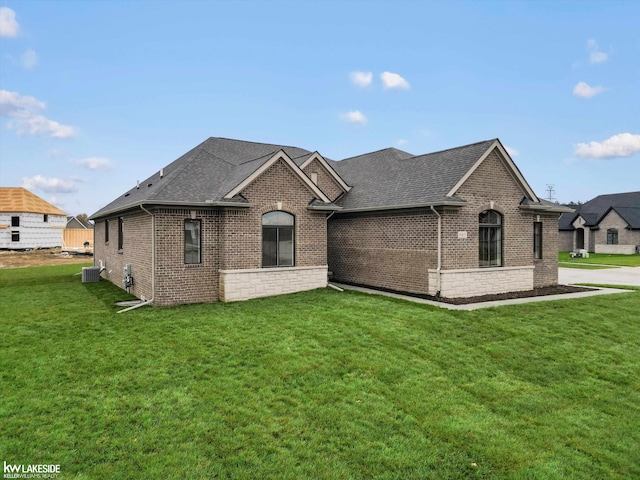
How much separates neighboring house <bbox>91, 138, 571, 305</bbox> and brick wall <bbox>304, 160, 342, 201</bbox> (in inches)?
70.6

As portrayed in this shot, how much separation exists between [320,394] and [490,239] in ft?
37.8

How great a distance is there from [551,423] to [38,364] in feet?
30.1

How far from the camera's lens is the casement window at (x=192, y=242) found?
14.1 meters

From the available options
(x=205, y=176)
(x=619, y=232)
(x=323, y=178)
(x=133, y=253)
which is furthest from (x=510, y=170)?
(x=619, y=232)

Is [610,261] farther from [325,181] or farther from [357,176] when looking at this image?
[325,181]

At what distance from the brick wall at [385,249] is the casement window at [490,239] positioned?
7.55 ft

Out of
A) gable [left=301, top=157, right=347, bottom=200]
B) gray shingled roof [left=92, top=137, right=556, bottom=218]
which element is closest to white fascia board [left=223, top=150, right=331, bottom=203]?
gray shingled roof [left=92, top=137, right=556, bottom=218]

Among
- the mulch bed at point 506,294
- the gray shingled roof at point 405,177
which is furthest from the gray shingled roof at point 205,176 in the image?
the mulch bed at point 506,294

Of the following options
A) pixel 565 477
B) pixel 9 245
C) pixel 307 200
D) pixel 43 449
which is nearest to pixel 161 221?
pixel 307 200

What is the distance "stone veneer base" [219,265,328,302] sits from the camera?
14.3 m

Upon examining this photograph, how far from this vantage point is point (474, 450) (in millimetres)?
5664

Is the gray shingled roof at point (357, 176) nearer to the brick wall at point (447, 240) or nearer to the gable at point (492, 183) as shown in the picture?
the gable at point (492, 183)

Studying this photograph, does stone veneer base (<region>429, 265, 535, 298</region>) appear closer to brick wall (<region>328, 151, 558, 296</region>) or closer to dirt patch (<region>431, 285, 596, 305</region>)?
brick wall (<region>328, 151, 558, 296</region>)

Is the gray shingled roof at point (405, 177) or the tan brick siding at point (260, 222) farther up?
the gray shingled roof at point (405, 177)
